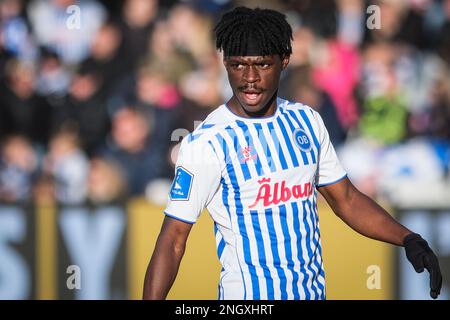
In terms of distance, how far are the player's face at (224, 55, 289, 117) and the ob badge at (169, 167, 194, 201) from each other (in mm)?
329

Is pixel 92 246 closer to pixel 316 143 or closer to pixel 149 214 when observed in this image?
pixel 149 214

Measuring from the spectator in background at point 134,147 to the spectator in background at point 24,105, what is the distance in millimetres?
424

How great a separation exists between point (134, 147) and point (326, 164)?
7.02ft

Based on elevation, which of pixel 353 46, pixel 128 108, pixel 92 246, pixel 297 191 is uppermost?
pixel 353 46

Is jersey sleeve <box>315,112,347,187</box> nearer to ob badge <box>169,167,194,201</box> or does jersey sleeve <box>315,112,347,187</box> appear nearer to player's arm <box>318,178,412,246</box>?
player's arm <box>318,178,412,246</box>

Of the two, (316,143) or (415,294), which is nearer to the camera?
(316,143)

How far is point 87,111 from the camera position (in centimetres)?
510

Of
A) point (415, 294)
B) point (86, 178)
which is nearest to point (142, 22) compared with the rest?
point (86, 178)

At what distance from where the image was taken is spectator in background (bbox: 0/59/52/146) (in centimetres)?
511

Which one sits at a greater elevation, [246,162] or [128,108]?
[128,108]

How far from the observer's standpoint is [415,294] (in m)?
5.07

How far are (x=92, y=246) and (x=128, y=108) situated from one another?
88 centimetres

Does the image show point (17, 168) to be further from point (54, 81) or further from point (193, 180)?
point (193, 180)

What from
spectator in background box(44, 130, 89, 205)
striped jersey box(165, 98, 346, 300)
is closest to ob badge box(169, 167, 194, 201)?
striped jersey box(165, 98, 346, 300)
